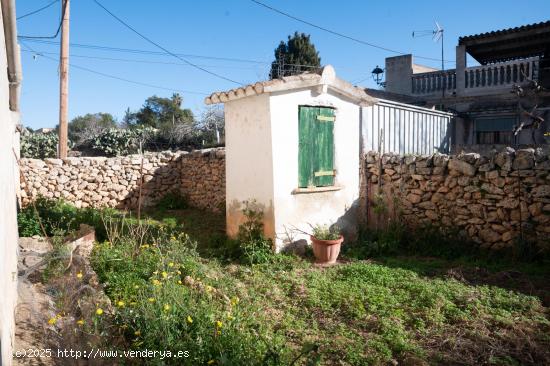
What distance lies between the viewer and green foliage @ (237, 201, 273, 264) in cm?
668

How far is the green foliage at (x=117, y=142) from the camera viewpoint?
54.9ft

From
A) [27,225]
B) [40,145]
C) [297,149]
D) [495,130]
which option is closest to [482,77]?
[495,130]

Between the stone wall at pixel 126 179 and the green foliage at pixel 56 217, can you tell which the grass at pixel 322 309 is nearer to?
the green foliage at pixel 56 217

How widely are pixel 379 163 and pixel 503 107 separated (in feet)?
21.9

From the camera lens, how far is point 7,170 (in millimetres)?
3732

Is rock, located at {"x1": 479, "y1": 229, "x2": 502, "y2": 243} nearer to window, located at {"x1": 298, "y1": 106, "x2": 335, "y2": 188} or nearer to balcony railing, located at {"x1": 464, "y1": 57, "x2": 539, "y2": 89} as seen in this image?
window, located at {"x1": 298, "y1": 106, "x2": 335, "y2": 188}

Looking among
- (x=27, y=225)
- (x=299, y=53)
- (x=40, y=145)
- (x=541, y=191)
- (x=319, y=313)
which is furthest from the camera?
(x=299, y=53)

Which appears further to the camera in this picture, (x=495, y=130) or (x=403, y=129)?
(x=495, y=130)

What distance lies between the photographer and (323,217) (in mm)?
7660

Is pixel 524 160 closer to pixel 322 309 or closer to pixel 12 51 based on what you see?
pixel 322 309

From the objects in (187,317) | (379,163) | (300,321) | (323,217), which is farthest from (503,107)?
(187,317)

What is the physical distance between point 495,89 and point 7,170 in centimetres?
1372

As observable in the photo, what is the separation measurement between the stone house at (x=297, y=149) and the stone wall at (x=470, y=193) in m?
0.64

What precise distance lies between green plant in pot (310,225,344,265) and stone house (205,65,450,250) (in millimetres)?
464
